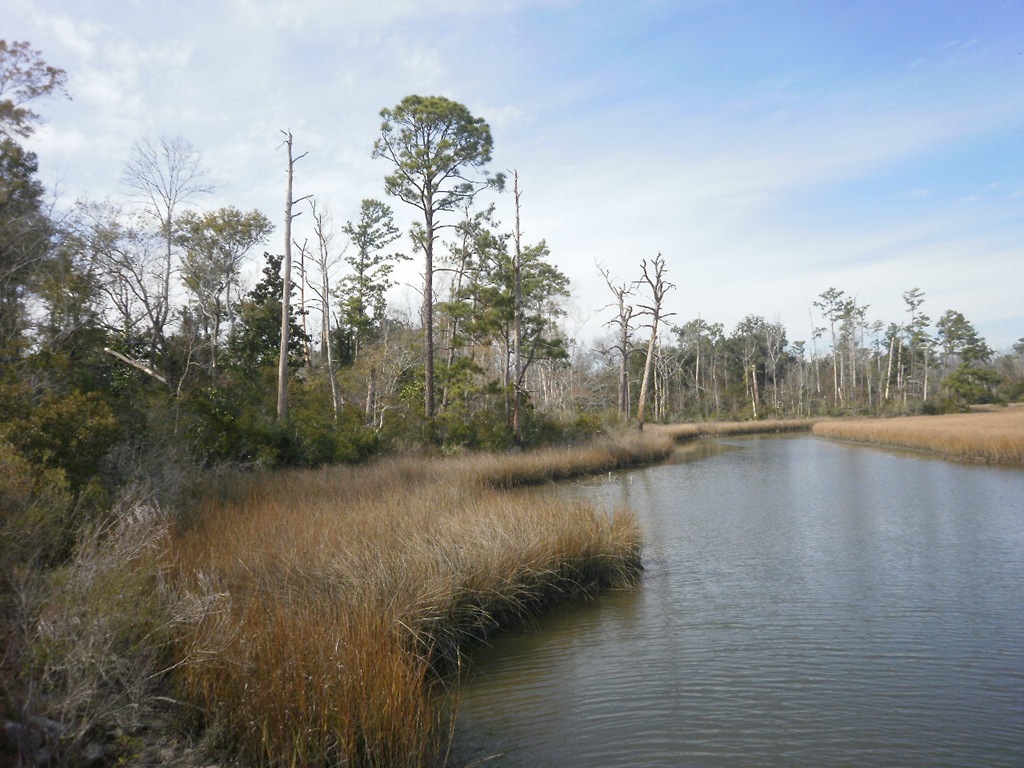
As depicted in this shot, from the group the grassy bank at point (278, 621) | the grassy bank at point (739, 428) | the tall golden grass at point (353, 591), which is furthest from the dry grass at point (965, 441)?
the grassy bank at point (278, 621)

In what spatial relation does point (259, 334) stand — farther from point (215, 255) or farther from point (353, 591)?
point (353, 591)

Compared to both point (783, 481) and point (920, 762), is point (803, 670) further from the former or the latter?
point (783, 481)

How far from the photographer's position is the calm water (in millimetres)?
5191

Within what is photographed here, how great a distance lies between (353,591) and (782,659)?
162 inches

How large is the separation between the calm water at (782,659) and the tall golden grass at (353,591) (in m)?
0.53

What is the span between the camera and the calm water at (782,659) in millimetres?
5191

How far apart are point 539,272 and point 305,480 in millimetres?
23567

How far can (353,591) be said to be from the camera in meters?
6.79

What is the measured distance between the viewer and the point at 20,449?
715 cm

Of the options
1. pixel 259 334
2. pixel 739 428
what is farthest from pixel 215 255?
pixel 739 428

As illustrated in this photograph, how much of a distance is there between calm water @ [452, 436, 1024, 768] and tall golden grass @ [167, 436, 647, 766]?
21.0 inches

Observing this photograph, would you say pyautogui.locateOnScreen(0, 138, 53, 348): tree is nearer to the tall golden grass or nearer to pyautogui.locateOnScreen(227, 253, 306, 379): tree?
the tall golden grass

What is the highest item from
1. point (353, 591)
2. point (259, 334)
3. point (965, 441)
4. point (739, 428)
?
point (259, 334)

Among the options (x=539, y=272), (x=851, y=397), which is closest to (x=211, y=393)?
(x=539, y=272)
